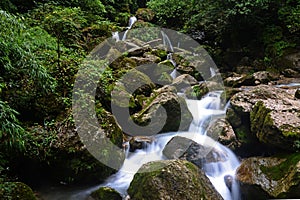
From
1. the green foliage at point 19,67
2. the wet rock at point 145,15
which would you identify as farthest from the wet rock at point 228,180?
the wet rock at point 145,15

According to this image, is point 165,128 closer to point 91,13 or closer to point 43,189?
point 43,189

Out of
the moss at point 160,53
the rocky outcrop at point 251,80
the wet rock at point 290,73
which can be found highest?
the moss at point 160,53

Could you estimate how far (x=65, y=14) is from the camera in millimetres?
5184

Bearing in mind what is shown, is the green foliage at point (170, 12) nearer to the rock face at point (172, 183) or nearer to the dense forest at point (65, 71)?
the dense forest at point (65, 71)

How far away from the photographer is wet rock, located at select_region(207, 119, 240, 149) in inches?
225

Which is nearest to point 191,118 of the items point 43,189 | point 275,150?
point 275,150

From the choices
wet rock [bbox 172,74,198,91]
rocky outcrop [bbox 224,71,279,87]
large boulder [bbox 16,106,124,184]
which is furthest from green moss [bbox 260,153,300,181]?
rocky outcrop [bbox 224,71,279,87]

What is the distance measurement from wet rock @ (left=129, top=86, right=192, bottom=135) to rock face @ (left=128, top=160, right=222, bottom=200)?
2.31 metres

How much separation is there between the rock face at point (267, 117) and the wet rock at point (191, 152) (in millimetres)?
861

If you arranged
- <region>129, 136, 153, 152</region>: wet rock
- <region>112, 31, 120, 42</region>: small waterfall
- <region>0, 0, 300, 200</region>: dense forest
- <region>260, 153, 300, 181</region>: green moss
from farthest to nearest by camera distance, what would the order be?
1. <region>112, 31, 120, 42</region>: small waterfall
2. <region>129, 136, 153, 152</region>: wet rock
3. <region>260, 153, 300, 181</region>: green moss
4. <region>0, 0, 300, 200</region>: dense forest

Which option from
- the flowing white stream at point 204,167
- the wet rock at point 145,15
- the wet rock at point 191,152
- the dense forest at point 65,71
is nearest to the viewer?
the dense forest at point 65,71

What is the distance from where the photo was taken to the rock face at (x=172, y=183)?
3.35 meters

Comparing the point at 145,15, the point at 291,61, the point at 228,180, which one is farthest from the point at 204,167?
the point at 145,15

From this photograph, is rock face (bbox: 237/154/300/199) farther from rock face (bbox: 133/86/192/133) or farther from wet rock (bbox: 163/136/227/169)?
rock face (bbox: 133/86/192/133)
